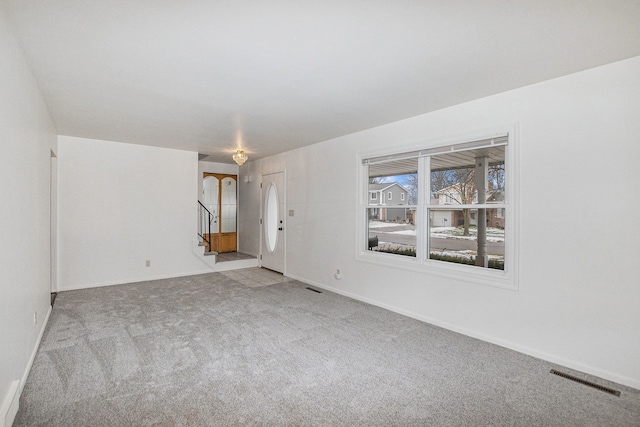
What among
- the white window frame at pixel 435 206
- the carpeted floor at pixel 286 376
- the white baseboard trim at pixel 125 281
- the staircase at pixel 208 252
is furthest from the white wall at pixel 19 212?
the white window frame at pixel 435 206

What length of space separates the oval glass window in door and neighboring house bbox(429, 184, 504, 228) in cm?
373

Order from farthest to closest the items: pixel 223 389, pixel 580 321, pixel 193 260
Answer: pixel 193 260 → pixel 580 321 → pixel 223 389

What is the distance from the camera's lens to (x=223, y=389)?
2.34 meters

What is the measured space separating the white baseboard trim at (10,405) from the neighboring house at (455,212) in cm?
397

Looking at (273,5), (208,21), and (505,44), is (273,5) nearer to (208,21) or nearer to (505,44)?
(208,21)

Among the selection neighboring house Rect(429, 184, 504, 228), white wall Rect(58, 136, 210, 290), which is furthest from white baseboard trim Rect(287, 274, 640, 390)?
white wall Rect(58, 136, 210, 290)

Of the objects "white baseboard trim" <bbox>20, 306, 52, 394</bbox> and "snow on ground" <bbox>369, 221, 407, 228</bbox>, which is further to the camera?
"snow on ground" <bbox>369, 221, 407, 228</bbox>

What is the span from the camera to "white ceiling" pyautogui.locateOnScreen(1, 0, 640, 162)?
183cm

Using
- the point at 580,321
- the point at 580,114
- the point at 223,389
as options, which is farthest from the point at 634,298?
the point at 223,389

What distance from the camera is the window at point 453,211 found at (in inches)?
127

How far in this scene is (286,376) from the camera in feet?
8.30

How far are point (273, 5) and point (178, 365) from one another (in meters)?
2.83

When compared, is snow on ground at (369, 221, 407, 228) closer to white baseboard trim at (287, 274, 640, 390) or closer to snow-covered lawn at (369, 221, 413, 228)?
snow-covered lawn at (369, 221, 413, 228)

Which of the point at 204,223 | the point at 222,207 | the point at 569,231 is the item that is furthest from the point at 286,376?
the point at 222,207
